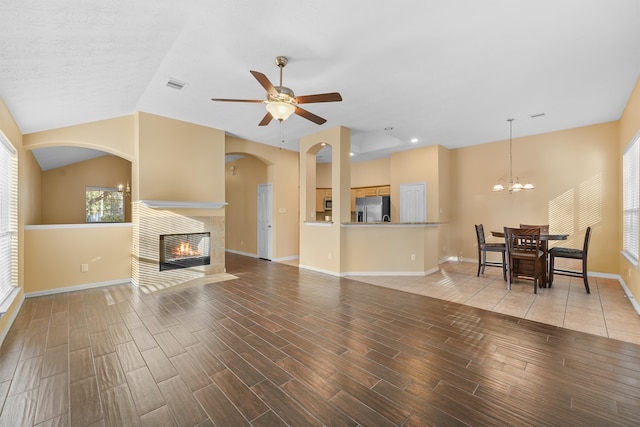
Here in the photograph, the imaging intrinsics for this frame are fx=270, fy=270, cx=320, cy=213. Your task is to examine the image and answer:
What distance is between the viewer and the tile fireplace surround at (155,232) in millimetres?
4488

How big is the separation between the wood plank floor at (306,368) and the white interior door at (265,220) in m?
3.71

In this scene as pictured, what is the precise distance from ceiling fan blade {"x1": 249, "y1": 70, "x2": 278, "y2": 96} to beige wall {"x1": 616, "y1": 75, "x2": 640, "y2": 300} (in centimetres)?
455

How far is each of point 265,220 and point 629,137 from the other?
7081 millimetres

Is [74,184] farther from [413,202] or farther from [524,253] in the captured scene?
[524,253]

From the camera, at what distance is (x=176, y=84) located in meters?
3.52

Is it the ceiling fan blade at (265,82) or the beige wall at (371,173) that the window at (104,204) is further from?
the beige wall at (371,173)

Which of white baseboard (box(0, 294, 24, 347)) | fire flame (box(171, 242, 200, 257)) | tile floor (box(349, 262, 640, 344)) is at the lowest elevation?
tile floor (box(349, 262, 640, 344))

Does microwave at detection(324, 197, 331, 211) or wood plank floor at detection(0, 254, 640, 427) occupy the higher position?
microwave at detection(324, 197, 331, 211)

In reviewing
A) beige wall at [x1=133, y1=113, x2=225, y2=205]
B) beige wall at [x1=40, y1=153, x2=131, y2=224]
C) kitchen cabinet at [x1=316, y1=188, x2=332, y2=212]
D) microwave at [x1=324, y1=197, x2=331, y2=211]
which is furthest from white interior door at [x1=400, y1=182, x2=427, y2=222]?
beige wall at [x1=40, y1=153, x2=131, y2=224]

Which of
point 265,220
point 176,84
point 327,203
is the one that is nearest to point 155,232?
point 176,84

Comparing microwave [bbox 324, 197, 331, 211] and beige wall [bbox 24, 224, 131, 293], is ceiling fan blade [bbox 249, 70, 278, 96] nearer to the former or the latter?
beige wall [bbox 24, 224, 131, 293]

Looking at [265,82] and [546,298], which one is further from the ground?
[265,82]

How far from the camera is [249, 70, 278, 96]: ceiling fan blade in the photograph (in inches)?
92.7

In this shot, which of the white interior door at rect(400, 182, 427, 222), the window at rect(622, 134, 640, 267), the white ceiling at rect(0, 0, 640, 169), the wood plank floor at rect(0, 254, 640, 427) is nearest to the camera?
the wood plank floor at rect(0, 254, 640, 427)
